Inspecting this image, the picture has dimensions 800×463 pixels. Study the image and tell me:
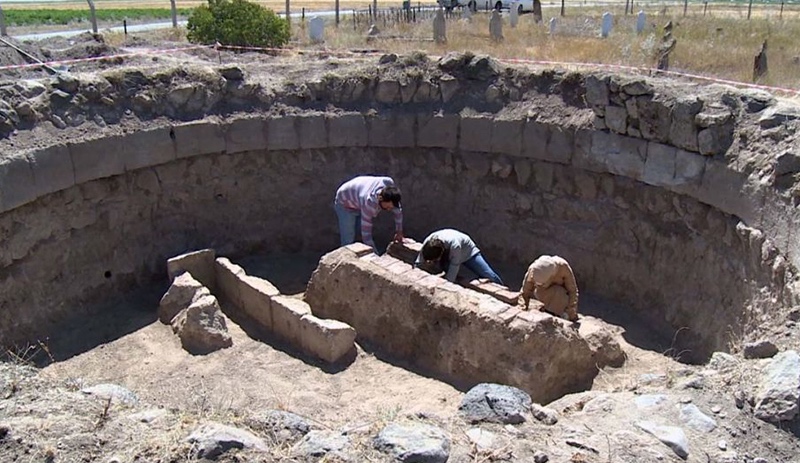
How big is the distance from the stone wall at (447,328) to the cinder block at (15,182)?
11.0 ft

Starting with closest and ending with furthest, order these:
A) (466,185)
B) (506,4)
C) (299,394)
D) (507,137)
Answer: (299,394) → (507,137) → (466,185) → (506,4)

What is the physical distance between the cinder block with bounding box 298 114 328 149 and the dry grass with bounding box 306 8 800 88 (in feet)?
10.7

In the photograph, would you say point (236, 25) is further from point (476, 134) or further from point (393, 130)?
point (476, 134)

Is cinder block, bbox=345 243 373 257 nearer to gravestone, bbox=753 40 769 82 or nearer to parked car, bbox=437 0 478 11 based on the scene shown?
gravestone, bbox=753 40 769 82

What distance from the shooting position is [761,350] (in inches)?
219

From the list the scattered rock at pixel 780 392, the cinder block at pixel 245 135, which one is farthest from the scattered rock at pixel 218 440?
the cinder block at pixel 245 135

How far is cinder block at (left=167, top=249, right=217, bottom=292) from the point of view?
359 inches

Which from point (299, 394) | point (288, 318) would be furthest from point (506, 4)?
point (299, 394)

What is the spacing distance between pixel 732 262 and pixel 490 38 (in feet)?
40.8

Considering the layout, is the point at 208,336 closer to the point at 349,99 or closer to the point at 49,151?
the point at 49,151

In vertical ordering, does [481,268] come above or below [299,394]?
above

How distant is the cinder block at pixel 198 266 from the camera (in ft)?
29.9

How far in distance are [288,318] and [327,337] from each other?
0.66m

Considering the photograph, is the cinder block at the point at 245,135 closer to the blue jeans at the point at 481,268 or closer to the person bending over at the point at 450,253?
the person bending over at the point at 450,253
